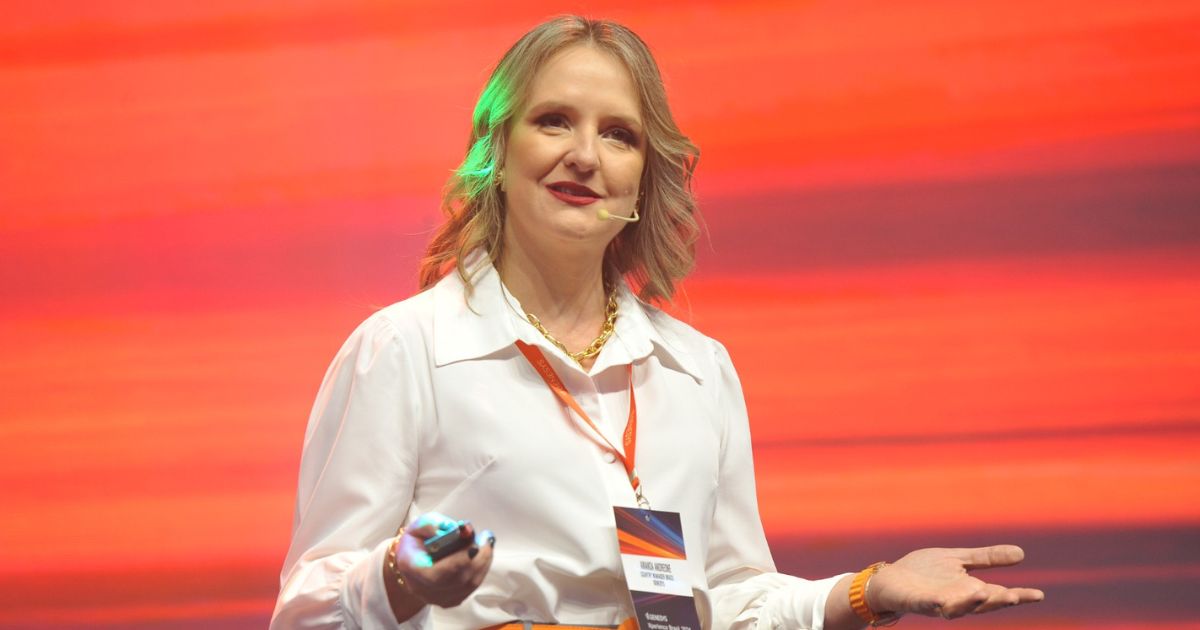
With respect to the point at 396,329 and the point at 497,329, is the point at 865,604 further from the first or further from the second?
the point at 396,329

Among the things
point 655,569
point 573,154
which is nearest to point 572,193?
point 573,154

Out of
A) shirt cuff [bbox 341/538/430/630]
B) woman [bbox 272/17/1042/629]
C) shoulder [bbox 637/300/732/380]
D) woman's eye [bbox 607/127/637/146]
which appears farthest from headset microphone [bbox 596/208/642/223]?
shirt cuff [bbox 341/538/430/630]

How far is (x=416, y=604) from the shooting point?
1.68 meters

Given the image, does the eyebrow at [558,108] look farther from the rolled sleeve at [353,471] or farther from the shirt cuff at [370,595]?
the shirt cuff at [370,595]

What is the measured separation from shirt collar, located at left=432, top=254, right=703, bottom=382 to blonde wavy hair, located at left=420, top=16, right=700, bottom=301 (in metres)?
0.03

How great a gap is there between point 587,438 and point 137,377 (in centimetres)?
101

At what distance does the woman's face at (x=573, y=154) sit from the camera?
204 centimetres

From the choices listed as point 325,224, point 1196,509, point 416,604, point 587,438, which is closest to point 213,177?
point 325,224

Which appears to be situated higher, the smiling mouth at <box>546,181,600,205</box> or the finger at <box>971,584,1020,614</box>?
the smiling mouth at <box>546,181,600,205</box>

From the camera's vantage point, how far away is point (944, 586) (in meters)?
1.88

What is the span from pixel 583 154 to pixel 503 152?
15cm

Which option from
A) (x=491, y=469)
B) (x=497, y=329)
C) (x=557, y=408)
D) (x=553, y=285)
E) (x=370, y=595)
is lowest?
(x=370, y=595)

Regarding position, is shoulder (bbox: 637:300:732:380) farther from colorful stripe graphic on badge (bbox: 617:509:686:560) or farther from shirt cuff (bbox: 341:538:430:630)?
shirt cuff (bbox: 341:538:430:630)

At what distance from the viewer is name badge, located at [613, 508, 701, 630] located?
6.28ft
